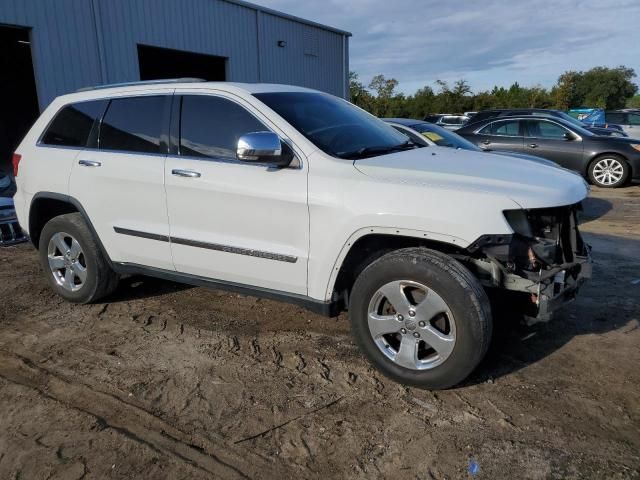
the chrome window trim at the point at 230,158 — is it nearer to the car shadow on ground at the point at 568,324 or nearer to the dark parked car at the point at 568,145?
the car shadow on ground at the point at 568,324

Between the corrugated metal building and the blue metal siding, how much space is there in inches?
0.8

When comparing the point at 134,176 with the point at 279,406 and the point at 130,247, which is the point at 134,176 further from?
the point at 279,406

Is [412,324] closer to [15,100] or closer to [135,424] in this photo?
[135,424]

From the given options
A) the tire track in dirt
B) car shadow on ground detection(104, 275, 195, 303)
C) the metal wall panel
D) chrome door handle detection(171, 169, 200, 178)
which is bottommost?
the tire track in dirt

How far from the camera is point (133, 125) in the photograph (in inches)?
165

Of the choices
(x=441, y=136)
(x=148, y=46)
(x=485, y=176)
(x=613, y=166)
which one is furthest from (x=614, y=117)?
(x=485, y=176)

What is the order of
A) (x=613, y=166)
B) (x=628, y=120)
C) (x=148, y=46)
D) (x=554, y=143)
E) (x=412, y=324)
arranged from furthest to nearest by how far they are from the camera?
(x=628, y=120), (x=148, y=46), (x=554, y=143), (x=613, y=166), (x=412, y=324)

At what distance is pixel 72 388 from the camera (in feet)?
10.9

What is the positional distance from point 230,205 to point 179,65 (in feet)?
52.4

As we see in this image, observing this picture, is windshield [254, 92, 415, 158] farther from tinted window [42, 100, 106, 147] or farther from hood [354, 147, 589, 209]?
tinted window [42, 100, 106, 147]

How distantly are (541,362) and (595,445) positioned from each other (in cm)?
92

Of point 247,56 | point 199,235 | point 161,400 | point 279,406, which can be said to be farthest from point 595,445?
point 247,56

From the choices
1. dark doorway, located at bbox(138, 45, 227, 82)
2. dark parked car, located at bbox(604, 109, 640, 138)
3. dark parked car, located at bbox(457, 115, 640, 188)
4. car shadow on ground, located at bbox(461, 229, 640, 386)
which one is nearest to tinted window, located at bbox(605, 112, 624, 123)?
dark parked car, located at bbox(604, 109, 640, 138)

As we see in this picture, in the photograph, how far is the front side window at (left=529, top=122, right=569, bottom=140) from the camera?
11.5m
